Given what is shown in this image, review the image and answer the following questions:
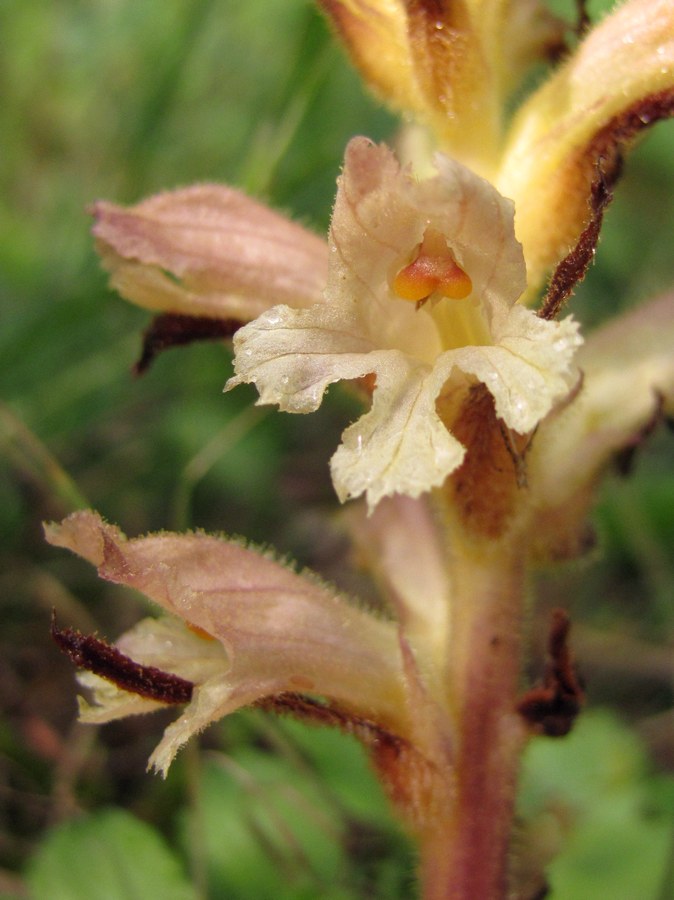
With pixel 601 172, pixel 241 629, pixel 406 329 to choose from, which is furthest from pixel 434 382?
pixel 241 629

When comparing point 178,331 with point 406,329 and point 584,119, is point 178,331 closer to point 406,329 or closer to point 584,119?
point 406,329

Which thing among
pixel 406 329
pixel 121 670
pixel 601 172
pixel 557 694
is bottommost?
pixel 121 670

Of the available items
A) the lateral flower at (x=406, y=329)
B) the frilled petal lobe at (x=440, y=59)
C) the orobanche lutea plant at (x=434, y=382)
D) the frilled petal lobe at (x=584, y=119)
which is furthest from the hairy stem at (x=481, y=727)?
the frilled petal lobe at (x=440, y=59)

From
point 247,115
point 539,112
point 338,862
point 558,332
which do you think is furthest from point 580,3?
point 247,115

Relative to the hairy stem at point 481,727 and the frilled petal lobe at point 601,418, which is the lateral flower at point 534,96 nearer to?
the frilled petal lobe at point 601,418

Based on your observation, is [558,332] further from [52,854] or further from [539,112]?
[52,854]

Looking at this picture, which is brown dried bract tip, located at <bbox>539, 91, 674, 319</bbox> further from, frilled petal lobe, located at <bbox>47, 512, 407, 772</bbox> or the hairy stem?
frilled petal lobe, located at <bbox>47, 512, 407, 772</bbox>
